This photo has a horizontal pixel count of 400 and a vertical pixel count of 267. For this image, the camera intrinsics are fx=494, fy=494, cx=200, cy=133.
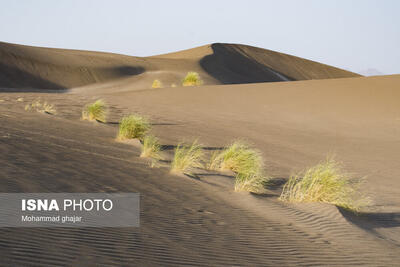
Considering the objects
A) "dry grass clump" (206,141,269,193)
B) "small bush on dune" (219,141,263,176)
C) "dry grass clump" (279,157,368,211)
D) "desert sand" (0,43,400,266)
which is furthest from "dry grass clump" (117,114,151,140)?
"dry grass clump" (279,157,368,211)

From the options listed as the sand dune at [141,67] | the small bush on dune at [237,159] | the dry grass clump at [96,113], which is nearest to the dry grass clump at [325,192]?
the small bush on dune at [237,159]

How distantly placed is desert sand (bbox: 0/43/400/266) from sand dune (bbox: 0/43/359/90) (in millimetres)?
23702

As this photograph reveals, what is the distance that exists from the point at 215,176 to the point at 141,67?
53554 mm

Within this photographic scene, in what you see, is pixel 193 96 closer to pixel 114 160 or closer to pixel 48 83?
pixel 114 160

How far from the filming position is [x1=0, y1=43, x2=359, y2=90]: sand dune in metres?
49.3

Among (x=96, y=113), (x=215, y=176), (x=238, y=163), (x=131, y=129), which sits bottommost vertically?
(x=215, y=176)

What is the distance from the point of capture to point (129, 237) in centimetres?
493

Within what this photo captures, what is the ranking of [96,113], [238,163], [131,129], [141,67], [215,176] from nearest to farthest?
[215,176], [238,163], [131,129], [96,113], [141,67]

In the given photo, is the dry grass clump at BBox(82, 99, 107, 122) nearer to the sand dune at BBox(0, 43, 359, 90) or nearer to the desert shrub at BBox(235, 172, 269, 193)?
the desert shrub at BBox(235, 172, 269, 193)

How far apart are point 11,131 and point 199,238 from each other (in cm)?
632

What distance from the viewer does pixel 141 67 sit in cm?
6150

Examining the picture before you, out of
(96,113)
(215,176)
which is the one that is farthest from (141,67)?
(215,176)

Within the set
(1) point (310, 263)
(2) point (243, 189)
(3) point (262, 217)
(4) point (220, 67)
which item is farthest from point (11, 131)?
(4) point (220, 67)

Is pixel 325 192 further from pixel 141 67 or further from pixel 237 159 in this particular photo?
pixel 141 67
